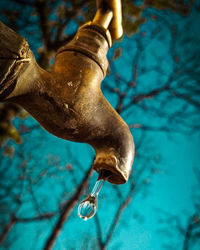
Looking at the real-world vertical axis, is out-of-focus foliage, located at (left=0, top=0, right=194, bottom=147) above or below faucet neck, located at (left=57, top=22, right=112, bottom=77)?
below

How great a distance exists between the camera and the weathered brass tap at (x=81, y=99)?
0.52 m

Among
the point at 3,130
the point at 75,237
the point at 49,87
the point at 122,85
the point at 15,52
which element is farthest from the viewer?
the point at 75,237

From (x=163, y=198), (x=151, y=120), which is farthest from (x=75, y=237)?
(x=151, y=120)

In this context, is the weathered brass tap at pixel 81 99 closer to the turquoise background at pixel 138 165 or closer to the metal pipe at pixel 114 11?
the metal pipe at pixel 114 11

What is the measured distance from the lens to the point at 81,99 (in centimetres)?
56

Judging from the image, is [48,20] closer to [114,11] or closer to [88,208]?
[114,11]

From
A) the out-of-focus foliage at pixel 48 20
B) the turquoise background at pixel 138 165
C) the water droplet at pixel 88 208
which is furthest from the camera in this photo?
the turquoise background at pixel 138 165

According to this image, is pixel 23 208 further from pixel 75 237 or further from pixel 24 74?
pixel 24 74

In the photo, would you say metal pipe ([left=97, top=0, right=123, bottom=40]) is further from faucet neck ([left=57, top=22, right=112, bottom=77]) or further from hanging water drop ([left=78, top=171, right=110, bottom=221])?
hanging water drop ([left=78, top=171, right=110, bottom=221])

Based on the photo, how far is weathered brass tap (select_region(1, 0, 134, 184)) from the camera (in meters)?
0.52

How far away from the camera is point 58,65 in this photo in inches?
23.3

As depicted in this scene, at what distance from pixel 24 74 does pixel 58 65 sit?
0.56 feet

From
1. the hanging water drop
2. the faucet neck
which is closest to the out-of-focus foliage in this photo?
the faucet neck

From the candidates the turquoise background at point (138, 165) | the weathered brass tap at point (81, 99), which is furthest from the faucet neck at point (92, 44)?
the turquoise background at point (138, 165)
